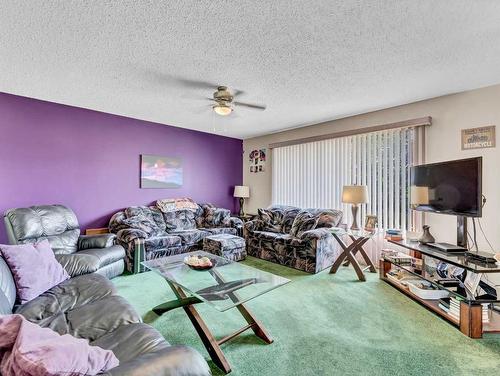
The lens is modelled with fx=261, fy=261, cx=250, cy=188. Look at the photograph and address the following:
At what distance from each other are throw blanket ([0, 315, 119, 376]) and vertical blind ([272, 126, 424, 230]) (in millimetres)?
3928

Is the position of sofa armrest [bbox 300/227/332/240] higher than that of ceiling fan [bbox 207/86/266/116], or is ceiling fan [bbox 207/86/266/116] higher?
ceiling fan [bbox 207/86/266/116]

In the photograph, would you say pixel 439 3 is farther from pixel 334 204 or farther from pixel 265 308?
pixel 334 204

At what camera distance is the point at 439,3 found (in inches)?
67.4

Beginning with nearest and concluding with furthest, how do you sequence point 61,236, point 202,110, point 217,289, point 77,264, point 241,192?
1. point 217,289
2. point 77,264
3. point 61,236
4. point 202,110
5. point 241,192

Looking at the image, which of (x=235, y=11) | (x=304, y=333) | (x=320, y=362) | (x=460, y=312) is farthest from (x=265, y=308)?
(x=235, y=11)

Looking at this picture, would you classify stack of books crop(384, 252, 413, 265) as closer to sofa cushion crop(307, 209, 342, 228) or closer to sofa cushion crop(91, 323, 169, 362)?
sofa cushion crop(307, 209, 342, 228)

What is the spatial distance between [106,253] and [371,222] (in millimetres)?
3530

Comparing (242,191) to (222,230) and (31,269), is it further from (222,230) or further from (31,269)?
(31,269)

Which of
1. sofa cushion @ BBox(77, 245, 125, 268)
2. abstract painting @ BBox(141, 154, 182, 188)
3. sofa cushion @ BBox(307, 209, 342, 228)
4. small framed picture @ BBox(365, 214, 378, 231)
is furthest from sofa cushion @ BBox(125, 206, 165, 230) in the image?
small framed picture @ BBox(365, 214, 378, 231)

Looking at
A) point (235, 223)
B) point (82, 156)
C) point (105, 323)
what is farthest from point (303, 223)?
point (82, 156)

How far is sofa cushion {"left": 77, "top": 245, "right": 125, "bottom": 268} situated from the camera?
9.77ft

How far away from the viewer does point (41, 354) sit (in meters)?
0.81

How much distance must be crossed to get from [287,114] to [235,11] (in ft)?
8.39

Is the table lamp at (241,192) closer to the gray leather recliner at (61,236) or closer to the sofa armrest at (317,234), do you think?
the sofa armrest at (317,234)
